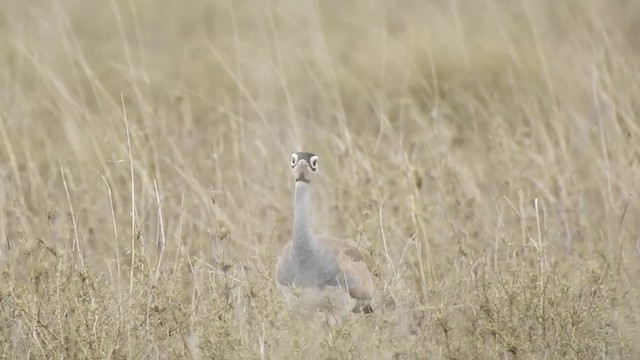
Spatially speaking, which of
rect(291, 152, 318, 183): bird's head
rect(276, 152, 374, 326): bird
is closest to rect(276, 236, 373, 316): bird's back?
rect(276, 152, 374, 326): bird

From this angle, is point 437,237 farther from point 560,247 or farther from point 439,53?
point 439,53

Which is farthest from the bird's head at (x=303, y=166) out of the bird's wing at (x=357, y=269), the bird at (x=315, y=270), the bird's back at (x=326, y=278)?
the bird's wing at (x=357, y=269)

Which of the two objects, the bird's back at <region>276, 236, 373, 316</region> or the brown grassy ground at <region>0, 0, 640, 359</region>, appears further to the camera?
the bird's back at <region>276, 236, 373, 316</region>

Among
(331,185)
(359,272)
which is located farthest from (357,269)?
(331,185)

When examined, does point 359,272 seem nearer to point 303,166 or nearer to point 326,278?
point 326,278

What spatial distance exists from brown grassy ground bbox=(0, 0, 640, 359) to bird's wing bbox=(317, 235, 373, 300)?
11 cm

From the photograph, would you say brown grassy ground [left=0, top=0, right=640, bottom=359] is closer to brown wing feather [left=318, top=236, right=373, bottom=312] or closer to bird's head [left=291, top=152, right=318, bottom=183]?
brown wing feather [left=318, top=236, right=373, bottom=312]

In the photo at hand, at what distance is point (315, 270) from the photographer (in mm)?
5574

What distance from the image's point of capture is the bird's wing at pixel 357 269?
5.65 meters

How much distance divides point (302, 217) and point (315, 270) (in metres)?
0.25

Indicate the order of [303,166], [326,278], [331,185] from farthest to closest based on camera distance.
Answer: [331,185]
[326,278]
[303,166]

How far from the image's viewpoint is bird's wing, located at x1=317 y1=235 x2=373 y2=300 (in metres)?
5.65

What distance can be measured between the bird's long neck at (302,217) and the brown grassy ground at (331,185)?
0.79 feet

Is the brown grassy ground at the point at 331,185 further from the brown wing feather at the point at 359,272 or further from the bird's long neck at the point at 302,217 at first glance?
the bird's long neck at the point at 302,217
